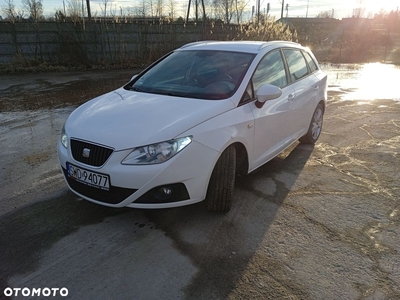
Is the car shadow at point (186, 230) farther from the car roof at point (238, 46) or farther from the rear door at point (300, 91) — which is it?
the car roof at point (238, 46)

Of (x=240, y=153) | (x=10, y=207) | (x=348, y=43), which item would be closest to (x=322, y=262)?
(x=240, y=153)

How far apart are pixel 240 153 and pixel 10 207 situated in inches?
94.7

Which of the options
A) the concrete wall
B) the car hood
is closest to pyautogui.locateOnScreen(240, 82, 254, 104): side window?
the car hood

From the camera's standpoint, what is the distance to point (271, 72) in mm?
3996

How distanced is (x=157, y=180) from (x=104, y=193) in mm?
507

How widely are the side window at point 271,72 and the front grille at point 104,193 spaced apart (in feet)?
5.87

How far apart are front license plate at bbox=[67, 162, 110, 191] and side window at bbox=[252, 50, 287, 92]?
1.85m

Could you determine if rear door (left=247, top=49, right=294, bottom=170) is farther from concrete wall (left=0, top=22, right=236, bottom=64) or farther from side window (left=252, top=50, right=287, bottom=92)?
concrete wall (left=0, top=22, right=236, bottom=64)

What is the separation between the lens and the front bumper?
2.71 meters

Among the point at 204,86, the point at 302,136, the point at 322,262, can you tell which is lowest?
the point at 322,262

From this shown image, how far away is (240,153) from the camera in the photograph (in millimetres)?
3496

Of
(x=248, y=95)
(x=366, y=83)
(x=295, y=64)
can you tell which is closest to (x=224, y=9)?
(x=366, y=83)

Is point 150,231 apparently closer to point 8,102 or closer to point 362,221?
point 362,221
